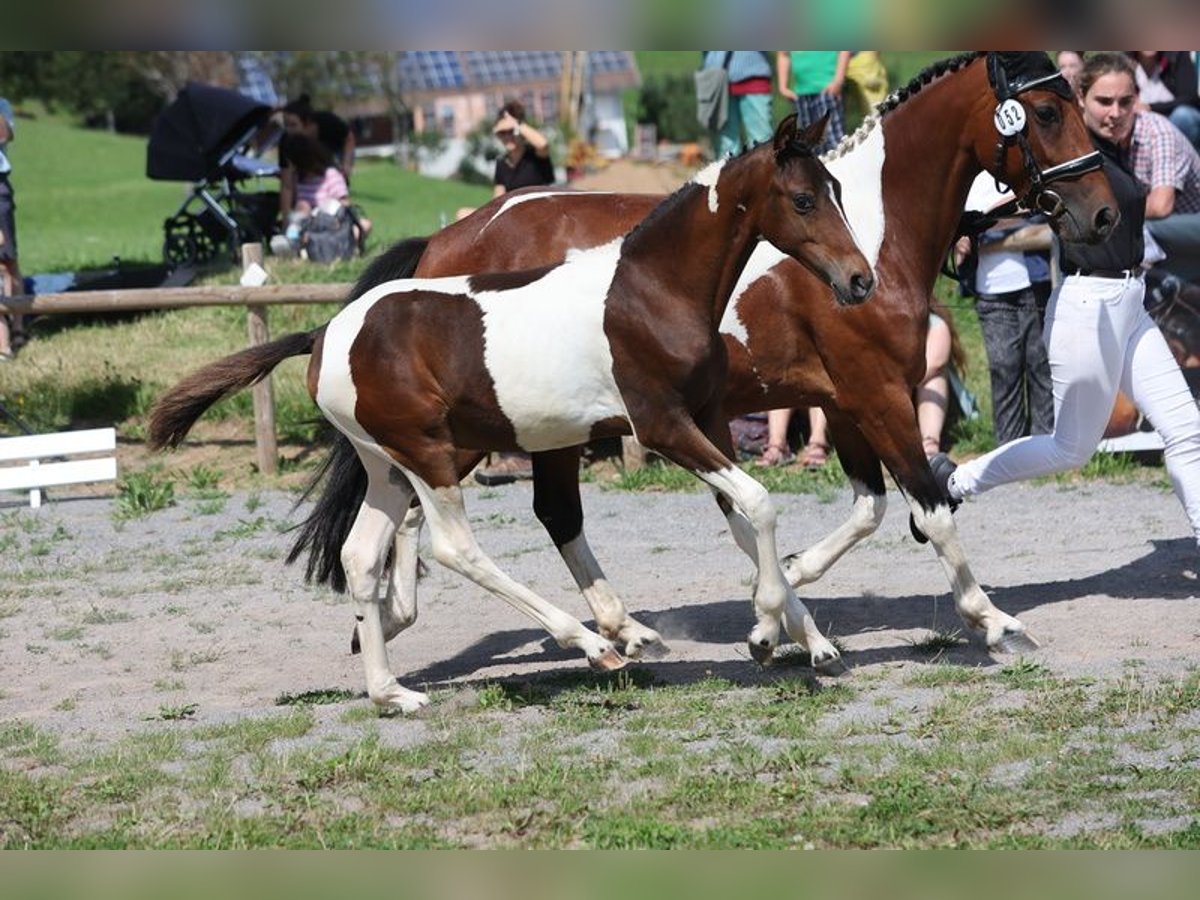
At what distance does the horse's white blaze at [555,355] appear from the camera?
588 cm

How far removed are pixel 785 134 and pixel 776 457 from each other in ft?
17.7

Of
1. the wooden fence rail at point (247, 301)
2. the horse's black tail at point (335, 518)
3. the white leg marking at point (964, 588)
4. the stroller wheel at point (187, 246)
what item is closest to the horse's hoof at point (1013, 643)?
the white leg marking at point (964, 588)

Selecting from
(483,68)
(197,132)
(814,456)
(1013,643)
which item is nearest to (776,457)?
(814,456)

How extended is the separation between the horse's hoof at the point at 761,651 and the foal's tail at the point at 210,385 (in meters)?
1.93

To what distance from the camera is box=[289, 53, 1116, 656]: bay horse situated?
6.48 m

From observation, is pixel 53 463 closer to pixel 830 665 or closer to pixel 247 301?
pixel 247 301

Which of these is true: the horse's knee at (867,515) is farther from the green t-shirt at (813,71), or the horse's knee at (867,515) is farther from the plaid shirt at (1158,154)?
the green t-shirt at (813,71)

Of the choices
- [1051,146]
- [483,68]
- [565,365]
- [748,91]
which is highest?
[483,68]

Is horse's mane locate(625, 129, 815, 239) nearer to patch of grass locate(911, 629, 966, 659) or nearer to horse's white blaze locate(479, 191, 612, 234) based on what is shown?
horse's white blaze locate(479, 191, 612, 234)

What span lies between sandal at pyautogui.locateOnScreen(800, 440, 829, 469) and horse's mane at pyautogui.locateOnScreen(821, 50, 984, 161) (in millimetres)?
4009

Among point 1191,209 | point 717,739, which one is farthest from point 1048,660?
point 1191,209

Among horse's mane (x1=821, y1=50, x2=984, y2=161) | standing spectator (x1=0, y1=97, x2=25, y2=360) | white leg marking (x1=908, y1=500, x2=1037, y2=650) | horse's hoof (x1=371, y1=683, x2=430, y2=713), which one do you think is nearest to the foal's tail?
horse's hoof (x1=371, y1=683, x2=430, y2=713)

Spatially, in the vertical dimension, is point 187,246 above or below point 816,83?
below

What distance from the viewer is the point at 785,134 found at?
561 cm
